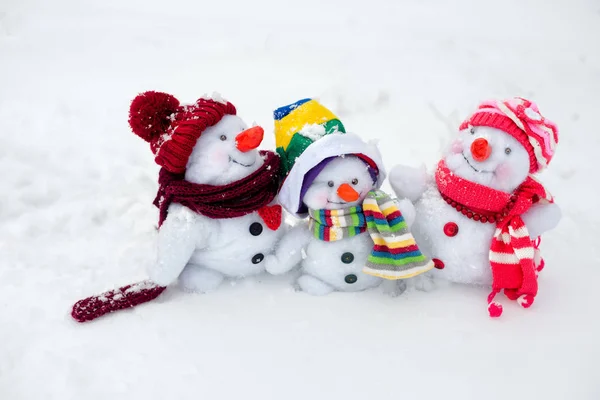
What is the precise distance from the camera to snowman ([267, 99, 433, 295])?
1582mm

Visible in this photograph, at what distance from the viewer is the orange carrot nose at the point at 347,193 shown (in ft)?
5.09

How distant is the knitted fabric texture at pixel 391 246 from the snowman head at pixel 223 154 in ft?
1.23

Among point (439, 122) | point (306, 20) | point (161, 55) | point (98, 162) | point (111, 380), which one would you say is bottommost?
point (111, 380)

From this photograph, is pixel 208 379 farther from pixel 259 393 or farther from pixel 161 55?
pixel 161 55

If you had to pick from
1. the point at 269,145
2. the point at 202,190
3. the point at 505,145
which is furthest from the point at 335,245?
the point at 269,145

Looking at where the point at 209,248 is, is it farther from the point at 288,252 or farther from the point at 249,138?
the point at 249,138

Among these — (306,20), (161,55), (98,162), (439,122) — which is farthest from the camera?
(306,20)

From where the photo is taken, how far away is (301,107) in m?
1.69

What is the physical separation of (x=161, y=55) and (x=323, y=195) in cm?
190

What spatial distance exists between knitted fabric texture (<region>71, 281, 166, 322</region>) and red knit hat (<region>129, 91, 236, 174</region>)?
378 millimetres

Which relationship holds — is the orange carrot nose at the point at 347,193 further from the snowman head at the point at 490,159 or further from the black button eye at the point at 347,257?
the snowman head at the point at 490,159

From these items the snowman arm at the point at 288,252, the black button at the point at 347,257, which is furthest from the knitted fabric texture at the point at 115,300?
the black button at the point at 347,257

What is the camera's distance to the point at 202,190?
1.58 m

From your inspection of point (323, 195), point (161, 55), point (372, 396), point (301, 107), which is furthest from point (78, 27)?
point (372, 396)
